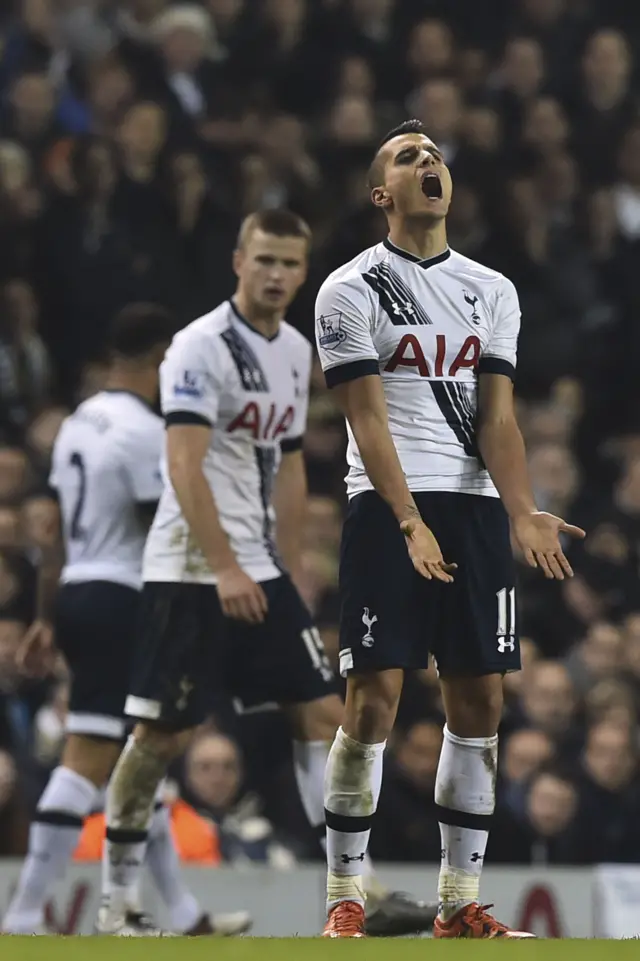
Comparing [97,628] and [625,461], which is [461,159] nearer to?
[625,461]

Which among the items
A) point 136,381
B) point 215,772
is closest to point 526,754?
point 215,772

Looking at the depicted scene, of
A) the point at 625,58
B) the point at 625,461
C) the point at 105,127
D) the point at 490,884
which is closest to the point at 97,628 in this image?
the point at 490,884

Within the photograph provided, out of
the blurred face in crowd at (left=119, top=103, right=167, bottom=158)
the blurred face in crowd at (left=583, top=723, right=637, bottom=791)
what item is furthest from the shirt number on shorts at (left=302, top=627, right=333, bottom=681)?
the blurred face in crowd at (left=119, top=103, right=167, bottom=158)

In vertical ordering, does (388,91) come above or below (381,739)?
above

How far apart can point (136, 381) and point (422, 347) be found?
2.52m

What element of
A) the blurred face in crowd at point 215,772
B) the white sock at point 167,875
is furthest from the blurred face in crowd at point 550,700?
the white sock at point 167,875

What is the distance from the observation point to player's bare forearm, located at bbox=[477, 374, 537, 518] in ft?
18.2

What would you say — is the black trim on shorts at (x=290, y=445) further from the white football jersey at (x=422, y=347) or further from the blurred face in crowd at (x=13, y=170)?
the blurred face in crowd at (x=13, y=170)

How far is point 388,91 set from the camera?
13672 millimetres

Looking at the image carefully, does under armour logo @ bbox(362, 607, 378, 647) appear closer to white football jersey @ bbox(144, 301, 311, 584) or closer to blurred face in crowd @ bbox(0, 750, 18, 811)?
white football jersey @ bbox(144, 301, 311, 584)

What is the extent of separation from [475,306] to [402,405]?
Answer: 1.21 feet

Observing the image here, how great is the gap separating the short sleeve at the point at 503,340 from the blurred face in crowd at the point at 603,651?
508 centimetres

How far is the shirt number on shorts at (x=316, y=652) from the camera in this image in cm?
694

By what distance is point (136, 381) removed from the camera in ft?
25.9
